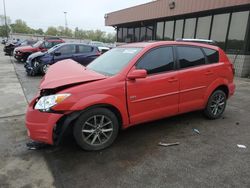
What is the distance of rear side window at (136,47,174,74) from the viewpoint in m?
3.66

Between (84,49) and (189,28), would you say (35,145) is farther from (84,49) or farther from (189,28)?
(189,28)

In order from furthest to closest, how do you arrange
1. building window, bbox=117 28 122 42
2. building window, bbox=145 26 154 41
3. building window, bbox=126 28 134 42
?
building window, bbox=117 28 122 42 → building window, bbox=126 28 134 42 → building window, bbox=145 26 154 41

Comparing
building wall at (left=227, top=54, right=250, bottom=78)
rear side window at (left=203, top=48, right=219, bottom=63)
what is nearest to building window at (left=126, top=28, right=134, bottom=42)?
building wall at (left=227, top=54, right=250, bottom=78)

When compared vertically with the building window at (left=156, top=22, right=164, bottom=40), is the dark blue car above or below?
below

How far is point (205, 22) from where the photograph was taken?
12445 millimetres

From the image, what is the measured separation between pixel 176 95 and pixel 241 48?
8565 millimetres

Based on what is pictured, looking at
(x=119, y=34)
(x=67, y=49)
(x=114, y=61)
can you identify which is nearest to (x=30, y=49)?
(x=67, y=49)

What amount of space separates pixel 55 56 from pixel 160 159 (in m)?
8.47

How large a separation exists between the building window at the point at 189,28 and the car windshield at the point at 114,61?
10494mm

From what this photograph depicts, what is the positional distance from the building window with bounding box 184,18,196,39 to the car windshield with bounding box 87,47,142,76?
1049 centimetres

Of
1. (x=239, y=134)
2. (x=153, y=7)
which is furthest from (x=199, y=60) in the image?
(x=153, y=7)

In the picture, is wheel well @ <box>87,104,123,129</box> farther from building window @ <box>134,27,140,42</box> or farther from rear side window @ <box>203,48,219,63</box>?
building window @ <box>134,27,140,42</box>

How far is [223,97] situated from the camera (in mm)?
4754

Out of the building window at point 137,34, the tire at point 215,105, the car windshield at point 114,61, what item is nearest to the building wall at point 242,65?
the tire at point 215,105
